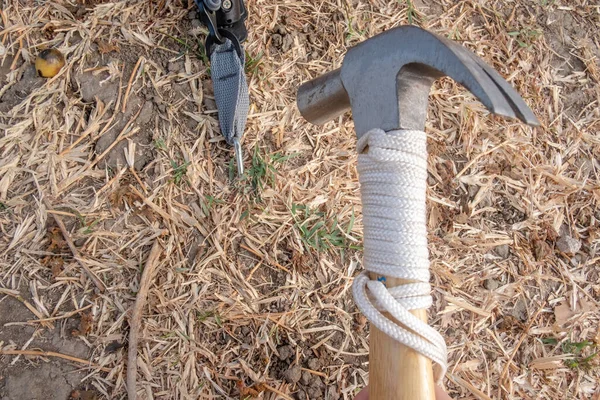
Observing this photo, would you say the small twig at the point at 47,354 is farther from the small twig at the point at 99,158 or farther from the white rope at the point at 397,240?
the white rope at the point at 397,240

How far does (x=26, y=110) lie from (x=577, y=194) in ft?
8.54

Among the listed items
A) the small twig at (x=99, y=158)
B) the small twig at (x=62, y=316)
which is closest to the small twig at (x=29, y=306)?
the small twig at (x=62, y=316)

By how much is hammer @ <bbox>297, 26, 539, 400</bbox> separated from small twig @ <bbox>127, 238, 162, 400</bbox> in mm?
968

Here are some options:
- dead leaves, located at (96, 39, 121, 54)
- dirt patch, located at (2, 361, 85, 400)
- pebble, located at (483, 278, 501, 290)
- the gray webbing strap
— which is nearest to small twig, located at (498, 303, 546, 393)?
pebble, located at (483, 278, 501, 290)

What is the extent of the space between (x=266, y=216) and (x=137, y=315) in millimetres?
659

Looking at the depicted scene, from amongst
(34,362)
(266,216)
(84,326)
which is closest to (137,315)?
(84,326)

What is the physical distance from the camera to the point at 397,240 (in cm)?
148

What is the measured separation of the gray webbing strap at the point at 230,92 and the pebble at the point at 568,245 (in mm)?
1573

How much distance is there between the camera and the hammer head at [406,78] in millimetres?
1321

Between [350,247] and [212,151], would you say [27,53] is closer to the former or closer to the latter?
[212,151]

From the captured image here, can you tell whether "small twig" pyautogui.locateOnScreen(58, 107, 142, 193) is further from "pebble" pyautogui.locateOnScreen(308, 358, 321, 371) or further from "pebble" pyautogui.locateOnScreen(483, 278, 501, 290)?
"pebble" pyautogui.locateOnScreen(483, 278, 501, 290)

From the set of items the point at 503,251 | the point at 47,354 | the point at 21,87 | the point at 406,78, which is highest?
the point at 406,78

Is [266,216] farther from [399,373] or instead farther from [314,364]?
[399,373]

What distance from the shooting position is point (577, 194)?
255 cm
